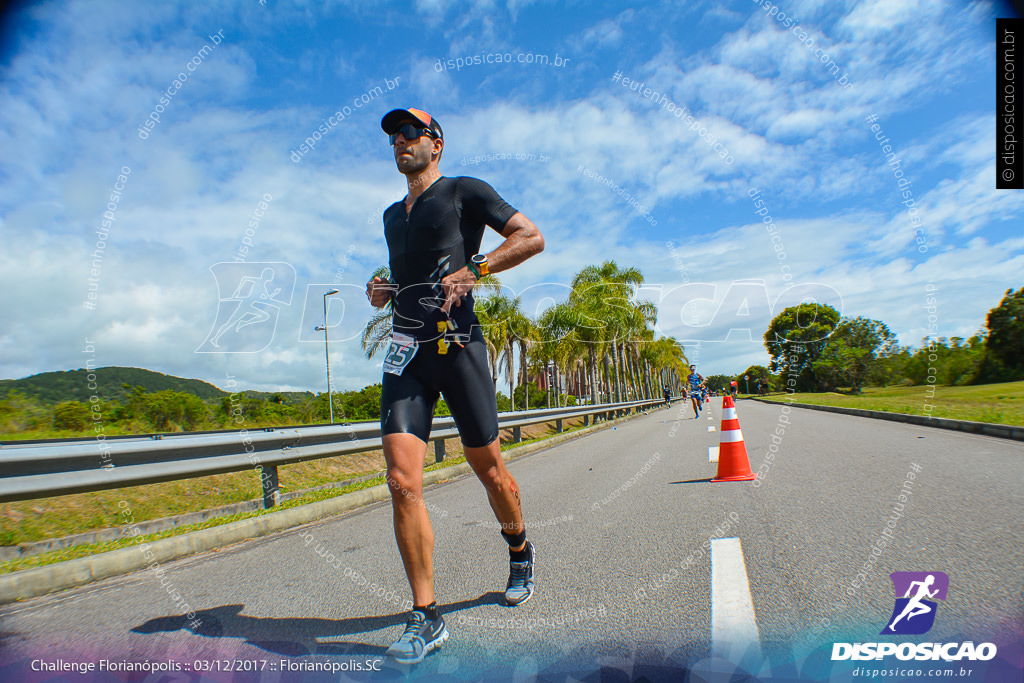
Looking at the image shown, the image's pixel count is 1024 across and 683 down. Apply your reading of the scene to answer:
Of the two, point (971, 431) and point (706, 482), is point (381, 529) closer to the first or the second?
point (706, 482)

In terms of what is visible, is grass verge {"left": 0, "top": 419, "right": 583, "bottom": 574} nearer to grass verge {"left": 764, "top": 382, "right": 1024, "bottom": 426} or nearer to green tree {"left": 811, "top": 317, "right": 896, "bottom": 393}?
grass verge {"left": 764, "top": 382, "right": 1024, "bottom": 426}

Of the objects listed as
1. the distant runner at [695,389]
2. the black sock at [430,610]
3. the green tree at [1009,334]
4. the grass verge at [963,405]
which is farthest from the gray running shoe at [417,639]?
the green tree at [1009,334]

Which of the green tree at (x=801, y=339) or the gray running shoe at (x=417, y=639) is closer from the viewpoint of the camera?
the gray running shoe at (x=417, y=639)

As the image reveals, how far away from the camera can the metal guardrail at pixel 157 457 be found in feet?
11.3

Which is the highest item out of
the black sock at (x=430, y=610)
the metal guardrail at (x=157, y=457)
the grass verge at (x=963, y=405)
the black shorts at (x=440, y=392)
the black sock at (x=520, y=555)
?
the black shorts at (x=440, y=392)

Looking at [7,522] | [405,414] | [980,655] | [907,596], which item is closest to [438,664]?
[405,414]

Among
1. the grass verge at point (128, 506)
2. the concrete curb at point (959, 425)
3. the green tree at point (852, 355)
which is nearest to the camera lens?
the grass verge at point (128, 506)

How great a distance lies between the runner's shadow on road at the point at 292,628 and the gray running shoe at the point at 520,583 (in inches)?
3.5

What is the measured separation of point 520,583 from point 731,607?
0.98 meters

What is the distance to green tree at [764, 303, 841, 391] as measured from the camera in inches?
2069

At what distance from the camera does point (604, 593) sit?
9.12 ft

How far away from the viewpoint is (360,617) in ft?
8.80

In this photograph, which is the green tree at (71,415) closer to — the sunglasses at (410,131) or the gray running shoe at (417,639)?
the sunglasses at (410,131)

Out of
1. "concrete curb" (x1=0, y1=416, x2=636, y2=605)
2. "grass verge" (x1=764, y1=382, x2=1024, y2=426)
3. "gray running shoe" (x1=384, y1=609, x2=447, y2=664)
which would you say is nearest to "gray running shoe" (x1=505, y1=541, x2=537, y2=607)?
"gray running shoe" (x1=384, y1=609, x2=447, y2=664)
